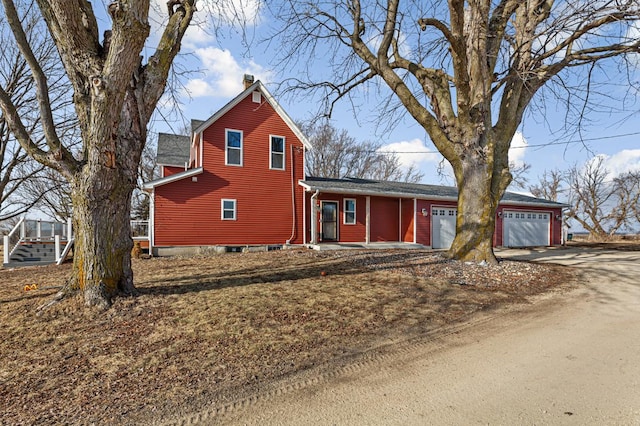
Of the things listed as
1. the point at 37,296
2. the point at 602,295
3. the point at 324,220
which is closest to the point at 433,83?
the point at 602,295

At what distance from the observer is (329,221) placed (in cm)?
1493

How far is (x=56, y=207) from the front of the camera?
904 inches

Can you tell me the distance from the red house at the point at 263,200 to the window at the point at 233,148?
0.13ft

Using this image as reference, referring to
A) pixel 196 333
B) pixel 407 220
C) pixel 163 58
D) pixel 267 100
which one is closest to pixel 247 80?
pixel 267 100

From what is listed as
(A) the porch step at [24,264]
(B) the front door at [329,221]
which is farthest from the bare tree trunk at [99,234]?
(B) the front door at [329,221]

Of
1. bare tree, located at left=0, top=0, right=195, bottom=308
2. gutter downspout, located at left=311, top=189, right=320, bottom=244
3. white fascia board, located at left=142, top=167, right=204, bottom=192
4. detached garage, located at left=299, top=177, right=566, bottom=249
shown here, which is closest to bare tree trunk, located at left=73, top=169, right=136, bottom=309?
bare tree, located at left=0, top=0, right=195, bottom=308

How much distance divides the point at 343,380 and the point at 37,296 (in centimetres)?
511

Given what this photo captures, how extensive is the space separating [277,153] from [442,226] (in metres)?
9.06

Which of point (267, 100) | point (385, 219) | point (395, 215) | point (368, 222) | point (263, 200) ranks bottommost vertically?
point (368, 222)

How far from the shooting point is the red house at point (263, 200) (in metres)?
12.6

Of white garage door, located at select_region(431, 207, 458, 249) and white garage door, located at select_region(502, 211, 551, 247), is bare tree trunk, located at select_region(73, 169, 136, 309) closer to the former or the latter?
white garage door, located at select_region(431, 207, 458, 249)

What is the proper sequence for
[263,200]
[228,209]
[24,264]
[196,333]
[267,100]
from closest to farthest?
[196,333], [24,264], [228,209], [263,200], [267,100]

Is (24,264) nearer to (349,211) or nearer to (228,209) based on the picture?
(228,209)

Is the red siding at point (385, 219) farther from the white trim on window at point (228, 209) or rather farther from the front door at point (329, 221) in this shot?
the white trim on window at point (228, 209)
